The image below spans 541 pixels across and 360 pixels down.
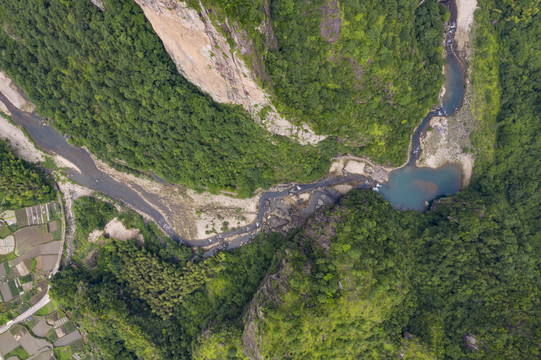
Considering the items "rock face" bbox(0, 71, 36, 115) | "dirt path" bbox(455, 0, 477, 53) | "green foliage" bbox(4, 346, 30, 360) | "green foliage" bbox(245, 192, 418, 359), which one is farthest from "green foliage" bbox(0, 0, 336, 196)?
"green foliage" bbox(4, 346, 30, 360)

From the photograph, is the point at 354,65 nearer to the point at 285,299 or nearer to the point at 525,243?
the point at 285,299

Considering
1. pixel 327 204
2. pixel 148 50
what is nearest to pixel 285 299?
pixel 327 204

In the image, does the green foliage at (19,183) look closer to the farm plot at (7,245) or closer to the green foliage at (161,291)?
the farm plot at (7,245)

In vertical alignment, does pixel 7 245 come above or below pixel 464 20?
A: below

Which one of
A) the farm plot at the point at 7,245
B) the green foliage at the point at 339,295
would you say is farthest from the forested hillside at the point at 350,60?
the farm plot at the point at 7,245

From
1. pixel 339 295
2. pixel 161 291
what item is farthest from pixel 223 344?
pixel 339 295

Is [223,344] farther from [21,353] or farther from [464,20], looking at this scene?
[464,20]
